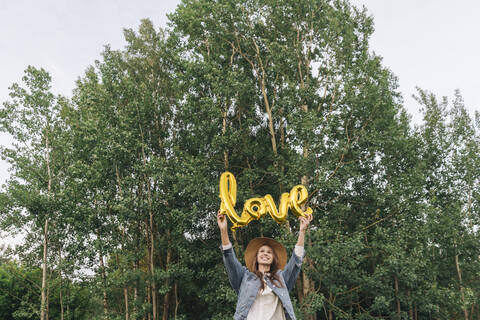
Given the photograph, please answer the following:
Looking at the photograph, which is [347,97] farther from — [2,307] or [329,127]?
[2,307]

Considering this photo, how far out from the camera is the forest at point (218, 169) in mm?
15070

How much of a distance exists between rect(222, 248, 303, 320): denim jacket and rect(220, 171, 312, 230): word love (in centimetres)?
56

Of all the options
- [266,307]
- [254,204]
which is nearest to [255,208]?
[254,204]

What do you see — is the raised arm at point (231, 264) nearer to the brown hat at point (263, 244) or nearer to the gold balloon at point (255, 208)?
the brown hat at point (263, 244)

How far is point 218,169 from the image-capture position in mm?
16766

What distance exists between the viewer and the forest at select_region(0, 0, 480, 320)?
15.1m

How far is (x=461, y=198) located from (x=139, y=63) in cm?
2002

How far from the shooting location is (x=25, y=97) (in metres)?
17.9

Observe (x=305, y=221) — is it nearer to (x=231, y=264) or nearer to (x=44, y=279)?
(x=231, y=264)

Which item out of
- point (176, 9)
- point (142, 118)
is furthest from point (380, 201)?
point (176, 9)

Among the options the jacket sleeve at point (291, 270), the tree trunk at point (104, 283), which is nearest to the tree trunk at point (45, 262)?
the tree trunk at point (104, 283)

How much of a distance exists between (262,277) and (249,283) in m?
0.16

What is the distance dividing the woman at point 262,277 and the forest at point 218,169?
1008cm

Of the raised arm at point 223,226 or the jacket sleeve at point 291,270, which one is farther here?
the jacket sleeve at point 291,270
